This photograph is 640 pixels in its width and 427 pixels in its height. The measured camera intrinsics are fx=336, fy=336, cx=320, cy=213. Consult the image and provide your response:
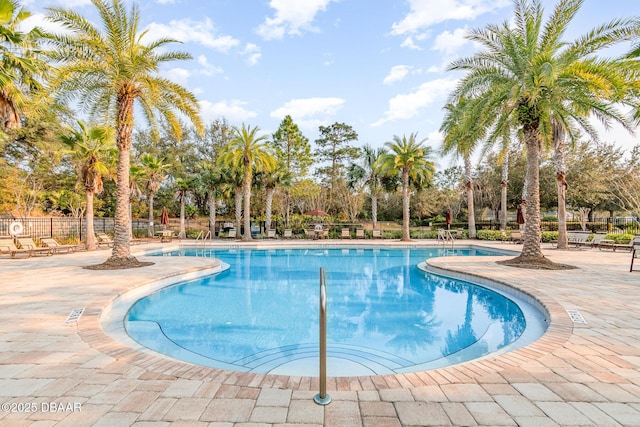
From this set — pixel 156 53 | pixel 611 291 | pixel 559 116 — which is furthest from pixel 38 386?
pixel 559 116

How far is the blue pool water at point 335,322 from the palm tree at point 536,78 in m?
5.02

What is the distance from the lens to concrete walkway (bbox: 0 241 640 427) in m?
2.46

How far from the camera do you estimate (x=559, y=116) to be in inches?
408

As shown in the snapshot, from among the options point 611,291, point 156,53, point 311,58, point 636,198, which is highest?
point 311,58

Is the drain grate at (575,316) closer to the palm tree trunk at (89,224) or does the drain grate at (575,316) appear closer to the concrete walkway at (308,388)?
the concrete walkway at (308,388)

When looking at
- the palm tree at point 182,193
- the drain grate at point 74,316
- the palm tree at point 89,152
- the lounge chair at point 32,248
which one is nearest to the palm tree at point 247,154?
the palm tree at point 182,193

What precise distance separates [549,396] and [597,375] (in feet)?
2.76

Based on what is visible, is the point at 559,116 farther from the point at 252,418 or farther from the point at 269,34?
the point at 269,34

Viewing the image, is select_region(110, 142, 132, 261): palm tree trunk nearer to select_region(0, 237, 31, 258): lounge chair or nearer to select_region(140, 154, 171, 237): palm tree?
select_region(0, 237, 31, 258): lounge chair

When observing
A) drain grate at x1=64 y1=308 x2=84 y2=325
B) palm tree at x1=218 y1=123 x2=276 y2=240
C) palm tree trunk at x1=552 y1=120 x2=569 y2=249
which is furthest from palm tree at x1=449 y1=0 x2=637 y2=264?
palm tree at x1=218 y1=123 x2=276 y2=240

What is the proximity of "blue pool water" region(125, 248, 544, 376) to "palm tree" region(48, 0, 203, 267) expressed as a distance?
5018 mm

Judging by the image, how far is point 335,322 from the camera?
21.2 feet

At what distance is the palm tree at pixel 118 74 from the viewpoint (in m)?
9.96

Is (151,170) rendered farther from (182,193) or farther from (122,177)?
(122,177)
